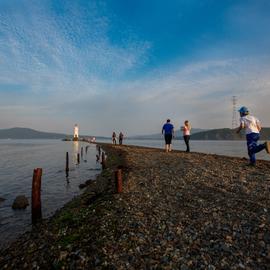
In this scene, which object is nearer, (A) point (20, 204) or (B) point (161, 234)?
(B) point (161, 234)

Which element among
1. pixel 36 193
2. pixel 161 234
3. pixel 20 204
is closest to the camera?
pixel 161 234

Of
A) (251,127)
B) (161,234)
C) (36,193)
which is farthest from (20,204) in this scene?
(251,127)

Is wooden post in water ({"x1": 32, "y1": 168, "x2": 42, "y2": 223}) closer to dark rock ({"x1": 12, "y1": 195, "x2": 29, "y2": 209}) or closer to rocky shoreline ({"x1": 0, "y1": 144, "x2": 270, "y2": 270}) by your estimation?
rocky shoreline ({"x1": 0, "y1": 144, "x2": 270, "y2": 270})

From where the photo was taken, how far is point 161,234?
7020mm

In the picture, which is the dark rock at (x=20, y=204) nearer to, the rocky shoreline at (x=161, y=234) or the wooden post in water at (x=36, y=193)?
the wooden post in water at (x=36, y=193)

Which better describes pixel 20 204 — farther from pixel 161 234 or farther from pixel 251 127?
pixel 251 127

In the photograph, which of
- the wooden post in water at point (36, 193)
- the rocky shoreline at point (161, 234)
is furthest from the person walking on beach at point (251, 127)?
the wooden post in water at point (36, 193)

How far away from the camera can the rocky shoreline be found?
228 inches

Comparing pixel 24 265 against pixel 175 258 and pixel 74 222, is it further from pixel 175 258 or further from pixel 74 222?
pixel 175 258

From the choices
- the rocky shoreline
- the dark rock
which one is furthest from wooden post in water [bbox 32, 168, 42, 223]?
the dark rock

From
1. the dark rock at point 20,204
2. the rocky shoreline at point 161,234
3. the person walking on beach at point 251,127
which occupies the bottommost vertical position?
the dark rock at point 20,204

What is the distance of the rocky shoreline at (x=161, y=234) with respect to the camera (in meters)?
5.79

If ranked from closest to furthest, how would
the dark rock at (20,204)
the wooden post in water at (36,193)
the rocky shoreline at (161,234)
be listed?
the rocky shoreline at (161,234)
the wooden post in water at (36,193)
the dark rock at (20,204)

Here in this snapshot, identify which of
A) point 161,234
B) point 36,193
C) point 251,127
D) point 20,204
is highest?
point 251,127
